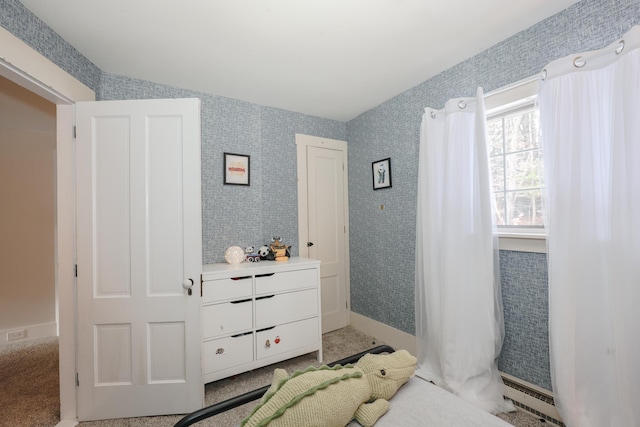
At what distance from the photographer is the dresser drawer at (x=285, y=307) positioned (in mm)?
2369

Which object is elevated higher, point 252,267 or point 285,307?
point 252,267

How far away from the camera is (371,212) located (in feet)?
10.3

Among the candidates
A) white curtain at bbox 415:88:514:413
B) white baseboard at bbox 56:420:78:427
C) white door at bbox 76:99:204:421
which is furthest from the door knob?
white curtain at bbox 415:88:514:413

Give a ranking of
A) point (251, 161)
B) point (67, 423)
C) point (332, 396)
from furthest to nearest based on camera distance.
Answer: point (251, 161) < point (67, 423) < point (332, 396)

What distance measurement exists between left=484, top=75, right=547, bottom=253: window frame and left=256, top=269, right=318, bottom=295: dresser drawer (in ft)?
5.09

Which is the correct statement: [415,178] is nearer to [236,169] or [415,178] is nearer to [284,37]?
[284,37]

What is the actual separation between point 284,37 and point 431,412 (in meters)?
2.21

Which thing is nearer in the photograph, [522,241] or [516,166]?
[522,241]

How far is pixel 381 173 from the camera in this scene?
2988 mm

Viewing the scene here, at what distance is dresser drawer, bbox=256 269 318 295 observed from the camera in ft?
7.82

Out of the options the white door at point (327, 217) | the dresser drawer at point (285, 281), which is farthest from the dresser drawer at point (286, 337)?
the white door at point (327, 217)

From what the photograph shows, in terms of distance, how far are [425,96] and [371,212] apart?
126cm

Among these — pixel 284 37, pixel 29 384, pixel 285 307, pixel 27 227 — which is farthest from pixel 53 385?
pixel 284 37

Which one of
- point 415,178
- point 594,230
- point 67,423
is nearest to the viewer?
point 594,230
